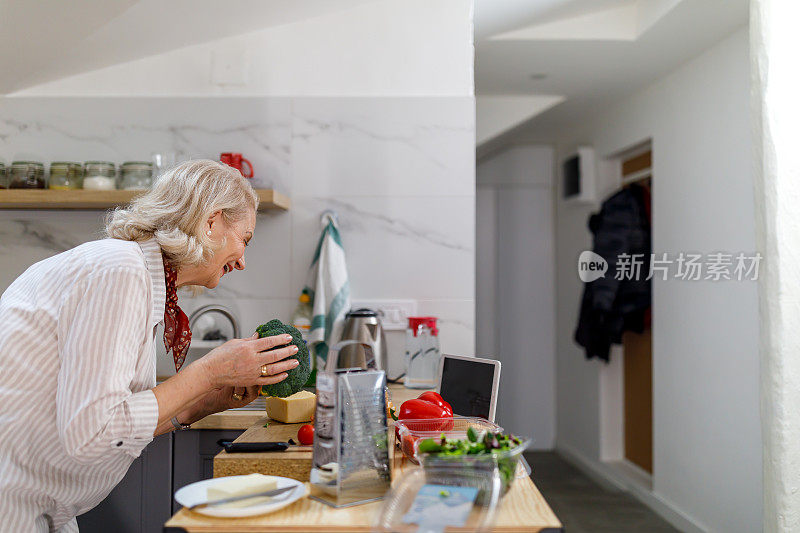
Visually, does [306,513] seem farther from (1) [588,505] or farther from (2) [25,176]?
(1) [588,505]

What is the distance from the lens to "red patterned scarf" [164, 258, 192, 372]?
1.54 metres

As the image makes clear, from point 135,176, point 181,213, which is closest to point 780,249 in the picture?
point 181,213

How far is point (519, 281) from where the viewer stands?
509 cm

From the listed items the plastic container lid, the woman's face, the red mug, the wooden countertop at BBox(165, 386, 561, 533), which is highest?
the red mug

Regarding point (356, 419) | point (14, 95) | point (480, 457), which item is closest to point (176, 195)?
point (356, 419)

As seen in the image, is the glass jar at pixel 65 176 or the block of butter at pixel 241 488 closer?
the block of butter at pixel 241 488

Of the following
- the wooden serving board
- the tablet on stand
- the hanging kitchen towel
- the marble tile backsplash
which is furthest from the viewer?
the marble tile backsplash

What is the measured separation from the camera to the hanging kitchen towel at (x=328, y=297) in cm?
257

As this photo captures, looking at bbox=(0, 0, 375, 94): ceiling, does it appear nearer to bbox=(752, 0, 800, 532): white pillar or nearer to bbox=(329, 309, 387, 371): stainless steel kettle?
bbox=(329, 309, 387, 371): stainless steel kettle

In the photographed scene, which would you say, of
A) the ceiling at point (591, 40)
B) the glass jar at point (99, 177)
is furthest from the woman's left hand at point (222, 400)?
the ceiling at point (591, 40)

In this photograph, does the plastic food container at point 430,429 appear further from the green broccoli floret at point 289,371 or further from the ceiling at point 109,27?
the ceiling at point 109,27

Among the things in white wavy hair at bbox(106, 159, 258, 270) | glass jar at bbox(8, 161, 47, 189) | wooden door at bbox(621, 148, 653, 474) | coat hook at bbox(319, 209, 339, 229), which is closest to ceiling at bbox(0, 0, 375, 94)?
glass jar at bbox(8, 161, 47, 189)

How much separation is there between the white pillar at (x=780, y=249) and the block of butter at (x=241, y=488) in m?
1.57

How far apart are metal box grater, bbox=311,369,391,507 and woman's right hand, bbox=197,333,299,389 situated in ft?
0.86
